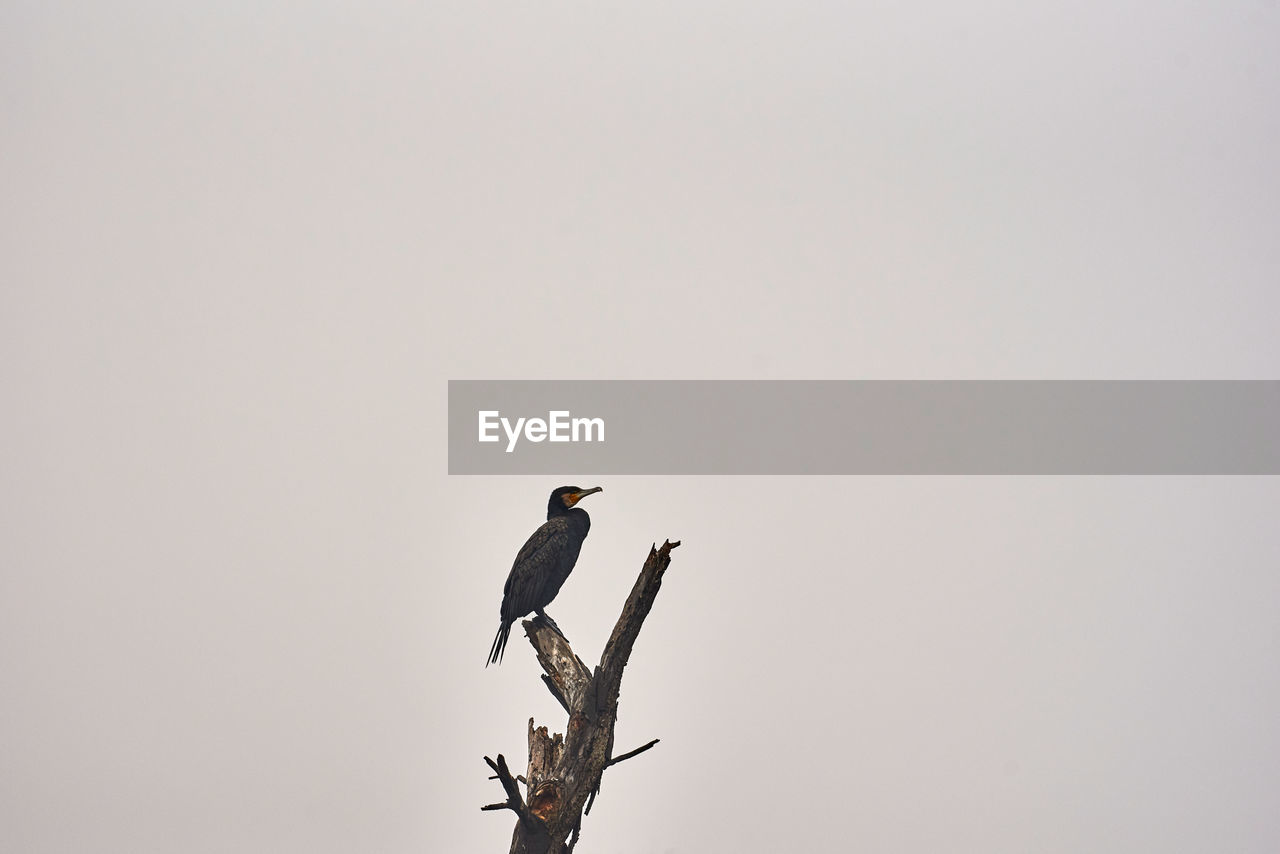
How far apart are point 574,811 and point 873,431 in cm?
348

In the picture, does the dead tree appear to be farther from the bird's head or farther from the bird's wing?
the bird's head

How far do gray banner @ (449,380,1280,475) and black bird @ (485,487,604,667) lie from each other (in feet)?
5.01

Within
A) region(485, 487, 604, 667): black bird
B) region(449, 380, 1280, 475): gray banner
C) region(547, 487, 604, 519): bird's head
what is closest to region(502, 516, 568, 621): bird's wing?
region(485, 487, 604, 667): black bird

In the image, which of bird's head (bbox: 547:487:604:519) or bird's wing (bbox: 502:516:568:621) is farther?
bird's head (bbox: 547:487:604:519)

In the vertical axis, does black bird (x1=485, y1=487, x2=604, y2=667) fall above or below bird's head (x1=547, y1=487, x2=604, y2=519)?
below

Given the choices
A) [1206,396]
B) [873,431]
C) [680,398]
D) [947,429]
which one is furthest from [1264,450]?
[680,398]

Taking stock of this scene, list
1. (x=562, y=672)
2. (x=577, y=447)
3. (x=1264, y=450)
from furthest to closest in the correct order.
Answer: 1. (x=1264, y=450)
2. (x=577, y=447)
3. (x=562, y=672)

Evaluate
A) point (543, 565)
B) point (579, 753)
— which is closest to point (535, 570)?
point (543, 565)

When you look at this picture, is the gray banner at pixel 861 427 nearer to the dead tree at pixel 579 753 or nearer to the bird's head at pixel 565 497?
the bird's head at pixel 565 497

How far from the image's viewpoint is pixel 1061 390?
663 centimetres

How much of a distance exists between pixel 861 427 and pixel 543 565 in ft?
9.07

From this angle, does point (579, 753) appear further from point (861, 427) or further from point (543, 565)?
point (861, 427)

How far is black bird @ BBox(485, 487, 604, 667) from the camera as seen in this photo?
183 inches

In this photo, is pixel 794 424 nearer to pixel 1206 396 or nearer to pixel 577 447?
pixel 577 447
